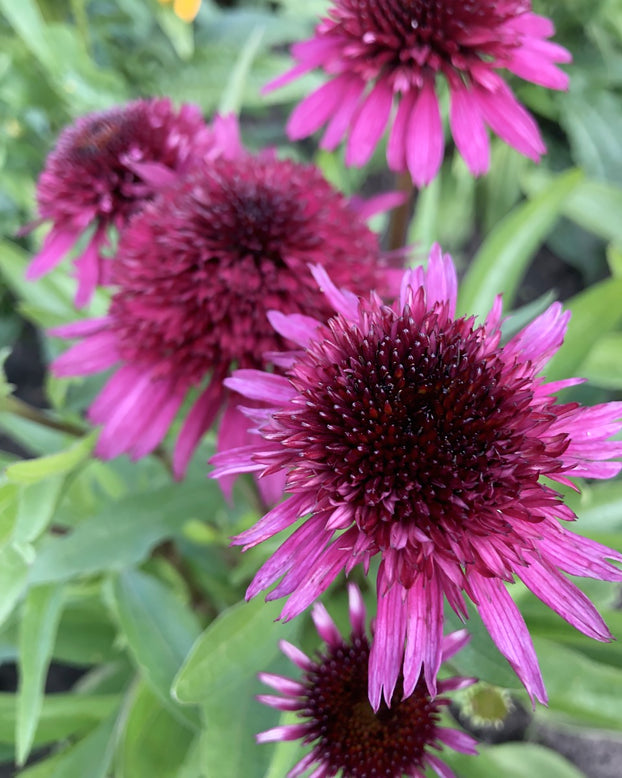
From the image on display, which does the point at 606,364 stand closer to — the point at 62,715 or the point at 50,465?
the point at 50,465

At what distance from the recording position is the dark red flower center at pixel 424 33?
58cm

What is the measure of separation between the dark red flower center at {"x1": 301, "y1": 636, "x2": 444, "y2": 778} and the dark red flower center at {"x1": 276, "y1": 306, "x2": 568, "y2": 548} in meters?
0.17

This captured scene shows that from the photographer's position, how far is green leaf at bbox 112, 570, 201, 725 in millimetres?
727

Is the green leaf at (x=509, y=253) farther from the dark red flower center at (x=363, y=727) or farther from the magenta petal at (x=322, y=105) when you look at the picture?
the dark red flower center at (x=363, y=727)

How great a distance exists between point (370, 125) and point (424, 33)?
0.28ft

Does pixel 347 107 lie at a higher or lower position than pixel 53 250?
higher

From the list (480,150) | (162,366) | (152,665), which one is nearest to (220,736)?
(152,665)

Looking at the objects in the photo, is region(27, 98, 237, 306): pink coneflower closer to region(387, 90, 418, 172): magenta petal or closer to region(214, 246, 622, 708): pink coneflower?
region(387, 90, 418, 172): magenta petal

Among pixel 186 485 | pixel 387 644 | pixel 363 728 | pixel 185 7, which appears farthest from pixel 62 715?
pixel 185 7

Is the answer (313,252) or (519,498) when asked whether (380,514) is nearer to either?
(519,498)

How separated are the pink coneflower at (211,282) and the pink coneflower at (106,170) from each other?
81 mm

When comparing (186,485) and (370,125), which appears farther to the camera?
(186,485)

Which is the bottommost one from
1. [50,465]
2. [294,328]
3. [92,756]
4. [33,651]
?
[92,756]

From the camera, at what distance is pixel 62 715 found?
2.97 feet
